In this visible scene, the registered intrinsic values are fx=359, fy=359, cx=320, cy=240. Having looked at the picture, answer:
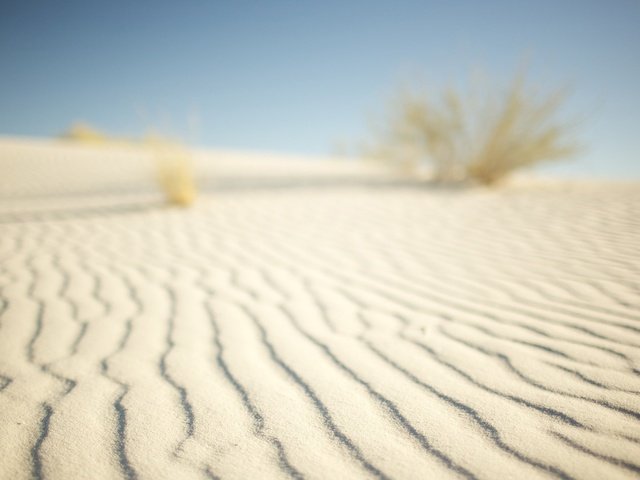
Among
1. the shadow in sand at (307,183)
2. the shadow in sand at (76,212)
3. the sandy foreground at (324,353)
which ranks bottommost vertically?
the sandy foreground at (324,353)

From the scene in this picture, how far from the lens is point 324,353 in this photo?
64.9 inches

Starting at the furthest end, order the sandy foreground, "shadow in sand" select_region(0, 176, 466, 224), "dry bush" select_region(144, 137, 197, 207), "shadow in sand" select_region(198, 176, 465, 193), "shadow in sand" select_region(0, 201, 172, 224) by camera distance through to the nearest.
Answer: "shadow in sand" select_region(198, 176, 465, 193)
"dry bush" select_region(144, 137, 197, 207)
"shadow in sand" select_region(0, 176, 466, 224)
"shadow in sand" select_region(0, 201, 172, 224)
the sandy foreground

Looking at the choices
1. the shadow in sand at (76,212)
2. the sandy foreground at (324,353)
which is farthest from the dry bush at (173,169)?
the sandy foreground at (324,353)

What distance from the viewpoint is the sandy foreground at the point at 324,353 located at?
1.08 m

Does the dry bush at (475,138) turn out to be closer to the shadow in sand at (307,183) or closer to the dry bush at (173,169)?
the shadow in sand at (307,183)

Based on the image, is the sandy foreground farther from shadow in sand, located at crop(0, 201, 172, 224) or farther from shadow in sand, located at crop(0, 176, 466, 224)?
shadow in sand, located at crop(0, 176, 466, 224)

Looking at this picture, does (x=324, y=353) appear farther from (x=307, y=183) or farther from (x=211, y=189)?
(x=307, y=183)

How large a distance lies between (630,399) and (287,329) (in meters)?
1.42

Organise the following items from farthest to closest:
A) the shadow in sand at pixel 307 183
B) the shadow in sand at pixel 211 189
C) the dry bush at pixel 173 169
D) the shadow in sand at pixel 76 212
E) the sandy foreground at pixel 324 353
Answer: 1. the shadow in sand at pixel 307 183
2. the dry bush at pixel 173 169
3. the shadow in sand at pixel 211 189
4. the shadow in sand at pixel 76 212
5. the sandy foreground at pixel 324 353

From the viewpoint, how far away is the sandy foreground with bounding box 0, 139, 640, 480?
42.6 inches

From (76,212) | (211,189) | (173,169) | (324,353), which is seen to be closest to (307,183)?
(211,189)

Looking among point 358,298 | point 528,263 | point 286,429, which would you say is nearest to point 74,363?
point 286,429

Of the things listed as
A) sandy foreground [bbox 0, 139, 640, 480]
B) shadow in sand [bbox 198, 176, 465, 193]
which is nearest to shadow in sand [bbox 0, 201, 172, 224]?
sandy foreground [bbox 0, 139, 640, 480]

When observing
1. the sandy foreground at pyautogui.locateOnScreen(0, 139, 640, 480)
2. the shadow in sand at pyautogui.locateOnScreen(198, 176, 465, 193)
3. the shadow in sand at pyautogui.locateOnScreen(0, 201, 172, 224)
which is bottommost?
the sandy foreground at pyautogui.locateOnScreen(0, 139, 640, 480)
